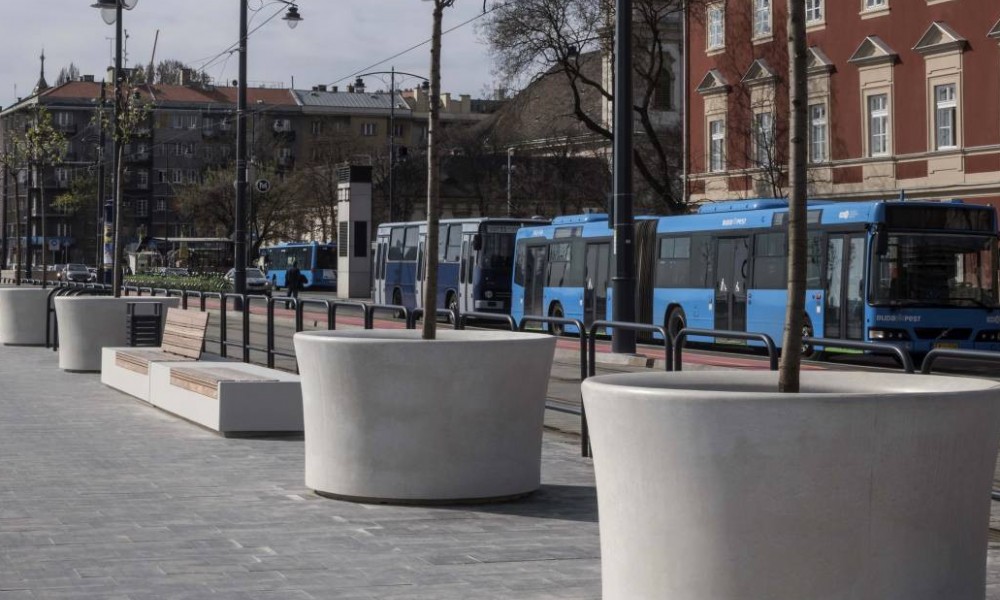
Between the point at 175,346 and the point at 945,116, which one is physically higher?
the point at 945,116

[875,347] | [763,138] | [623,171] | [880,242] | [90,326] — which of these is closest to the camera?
[875,347]

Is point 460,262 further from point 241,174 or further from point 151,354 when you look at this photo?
A: point 151,354

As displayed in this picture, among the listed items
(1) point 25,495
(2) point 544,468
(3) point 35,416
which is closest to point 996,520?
(2) point 544,468

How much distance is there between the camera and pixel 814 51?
4625 centimetres

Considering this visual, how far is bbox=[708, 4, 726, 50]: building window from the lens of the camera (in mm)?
50844

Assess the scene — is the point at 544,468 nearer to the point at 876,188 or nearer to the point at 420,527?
the point at 420,527

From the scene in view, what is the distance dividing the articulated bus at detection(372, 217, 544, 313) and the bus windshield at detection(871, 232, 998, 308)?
1497 centimetres

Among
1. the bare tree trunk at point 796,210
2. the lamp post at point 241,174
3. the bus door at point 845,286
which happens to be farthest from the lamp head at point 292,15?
the bare tree trunk at point 796,210

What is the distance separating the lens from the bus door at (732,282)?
95.4 ft

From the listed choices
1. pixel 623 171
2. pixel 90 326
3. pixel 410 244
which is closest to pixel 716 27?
pixel 410 244

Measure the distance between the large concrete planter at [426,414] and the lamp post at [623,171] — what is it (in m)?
12.4

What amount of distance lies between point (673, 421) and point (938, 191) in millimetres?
36763

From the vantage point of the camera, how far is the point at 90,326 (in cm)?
1956

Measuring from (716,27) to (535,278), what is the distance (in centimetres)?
1740
